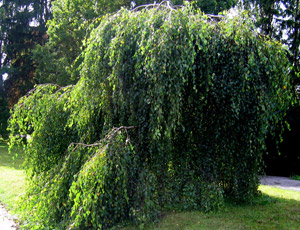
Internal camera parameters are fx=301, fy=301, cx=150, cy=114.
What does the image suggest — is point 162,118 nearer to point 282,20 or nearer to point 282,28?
point 282,28

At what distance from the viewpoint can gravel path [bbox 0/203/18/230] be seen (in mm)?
4714

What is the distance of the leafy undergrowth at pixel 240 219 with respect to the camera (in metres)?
4.33

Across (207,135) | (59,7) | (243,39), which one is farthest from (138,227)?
(59,7)

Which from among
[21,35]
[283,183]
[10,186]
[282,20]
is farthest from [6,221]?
[21,35]

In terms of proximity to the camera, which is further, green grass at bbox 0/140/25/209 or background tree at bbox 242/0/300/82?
background tree at bbox 242/0/300/82

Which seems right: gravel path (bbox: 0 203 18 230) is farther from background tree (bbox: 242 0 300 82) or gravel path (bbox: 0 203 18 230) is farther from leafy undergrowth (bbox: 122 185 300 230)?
background tree (bbox: 242 0 300 82)

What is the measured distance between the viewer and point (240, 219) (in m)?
4.62

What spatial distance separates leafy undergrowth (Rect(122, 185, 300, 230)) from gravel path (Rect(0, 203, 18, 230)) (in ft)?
6.32

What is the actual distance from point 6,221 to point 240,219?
12.5 ft

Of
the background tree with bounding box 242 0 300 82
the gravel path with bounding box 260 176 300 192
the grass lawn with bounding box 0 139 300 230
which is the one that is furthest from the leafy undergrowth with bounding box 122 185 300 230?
the background tree with bounding box 242 0 300 82

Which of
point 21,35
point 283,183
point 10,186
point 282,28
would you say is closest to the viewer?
point 10,186

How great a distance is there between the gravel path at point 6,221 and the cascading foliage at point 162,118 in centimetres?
33

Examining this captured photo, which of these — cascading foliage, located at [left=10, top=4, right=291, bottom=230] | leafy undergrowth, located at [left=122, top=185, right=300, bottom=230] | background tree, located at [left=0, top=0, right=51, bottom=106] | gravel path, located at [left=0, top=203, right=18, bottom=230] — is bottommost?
gravel path, located at [left=0, top=203, right=18, bottom=230]

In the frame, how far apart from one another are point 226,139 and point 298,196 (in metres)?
2.76
